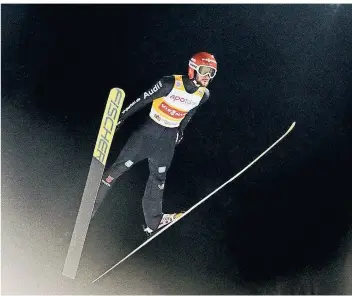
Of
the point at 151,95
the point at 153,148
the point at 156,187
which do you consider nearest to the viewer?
the point at 151,95

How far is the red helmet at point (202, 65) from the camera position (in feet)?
10.5

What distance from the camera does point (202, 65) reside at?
320 cm

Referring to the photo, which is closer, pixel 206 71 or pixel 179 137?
pixel 206 71

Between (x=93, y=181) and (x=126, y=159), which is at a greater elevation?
(x=126, y=159)

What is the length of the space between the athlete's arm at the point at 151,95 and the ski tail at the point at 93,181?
0.42 ft

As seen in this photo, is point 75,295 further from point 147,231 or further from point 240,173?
point 240,173

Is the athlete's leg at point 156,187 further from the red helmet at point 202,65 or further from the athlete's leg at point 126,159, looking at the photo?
the red helmet at point 202,65

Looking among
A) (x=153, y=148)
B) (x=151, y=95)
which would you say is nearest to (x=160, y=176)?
(x=153, y=148)

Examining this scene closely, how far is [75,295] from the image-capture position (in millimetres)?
3379

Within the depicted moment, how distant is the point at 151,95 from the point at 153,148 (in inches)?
14.1

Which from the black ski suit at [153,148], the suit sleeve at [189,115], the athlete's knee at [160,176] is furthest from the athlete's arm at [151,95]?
the athlete's knee at [160,176]

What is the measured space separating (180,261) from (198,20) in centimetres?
169

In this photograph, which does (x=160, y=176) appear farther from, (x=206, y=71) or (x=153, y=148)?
(x=206, y=71)

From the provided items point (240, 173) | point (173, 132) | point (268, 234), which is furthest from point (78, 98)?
point (268, 234)
